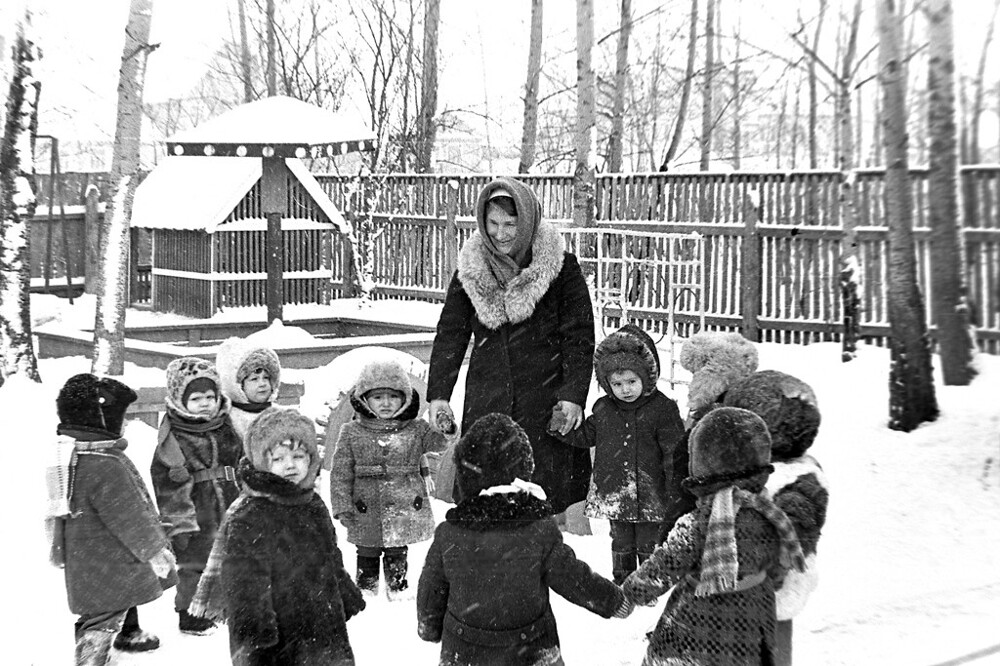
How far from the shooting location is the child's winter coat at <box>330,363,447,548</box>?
17.4 ft

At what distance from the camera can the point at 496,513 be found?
3.59 m

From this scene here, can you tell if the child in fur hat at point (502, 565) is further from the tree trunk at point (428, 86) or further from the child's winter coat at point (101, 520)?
the tree trunk at point (428, 86)

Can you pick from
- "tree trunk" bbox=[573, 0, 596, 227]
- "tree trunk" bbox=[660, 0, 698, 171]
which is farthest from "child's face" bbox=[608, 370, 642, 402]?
"tree trunk" bbox=[660, 0, 698, 171]

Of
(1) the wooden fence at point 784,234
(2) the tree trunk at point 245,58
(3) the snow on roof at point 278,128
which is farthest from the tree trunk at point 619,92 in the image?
(2) the tree trunk at point 245,58

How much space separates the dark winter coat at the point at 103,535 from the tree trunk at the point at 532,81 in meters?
14.4

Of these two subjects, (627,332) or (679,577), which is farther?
(627,332)

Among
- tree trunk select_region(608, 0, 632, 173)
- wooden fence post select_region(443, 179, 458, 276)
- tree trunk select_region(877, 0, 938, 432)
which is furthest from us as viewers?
wooden fence post select_region(443, 179, 458, 276)

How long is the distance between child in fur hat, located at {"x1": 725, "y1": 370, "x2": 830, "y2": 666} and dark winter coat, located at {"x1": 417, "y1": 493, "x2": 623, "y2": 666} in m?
0.65

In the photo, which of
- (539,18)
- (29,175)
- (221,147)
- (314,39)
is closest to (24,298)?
(29,175)

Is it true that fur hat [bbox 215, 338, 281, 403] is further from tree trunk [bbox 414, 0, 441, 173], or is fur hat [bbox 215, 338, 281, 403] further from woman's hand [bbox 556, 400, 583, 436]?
tree trunk [bbox 414, 0, 441, 173]

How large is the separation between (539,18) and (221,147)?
826 cm

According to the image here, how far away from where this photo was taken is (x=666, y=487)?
5355 mm

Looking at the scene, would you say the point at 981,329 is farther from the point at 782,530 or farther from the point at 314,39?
the point at 314,39

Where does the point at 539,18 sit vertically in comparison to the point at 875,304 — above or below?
above
